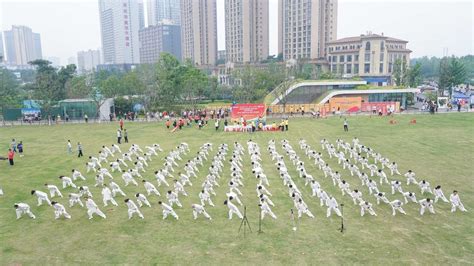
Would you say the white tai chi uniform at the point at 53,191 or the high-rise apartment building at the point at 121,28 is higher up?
the high-rise apartment building at the point at 121,28

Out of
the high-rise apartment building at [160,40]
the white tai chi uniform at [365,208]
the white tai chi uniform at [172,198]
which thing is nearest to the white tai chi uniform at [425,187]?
the white tai chi uniform at [365,208]

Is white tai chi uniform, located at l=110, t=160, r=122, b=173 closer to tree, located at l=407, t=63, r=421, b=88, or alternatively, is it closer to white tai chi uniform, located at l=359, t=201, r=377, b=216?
white tai chi uniform, located at l=359, t=201, r=377, b=216

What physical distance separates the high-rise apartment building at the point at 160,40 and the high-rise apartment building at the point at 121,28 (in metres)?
9.96

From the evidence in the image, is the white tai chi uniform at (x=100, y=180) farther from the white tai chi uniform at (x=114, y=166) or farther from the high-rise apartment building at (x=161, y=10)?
the high-rise apartment building at (x=161, y=10)

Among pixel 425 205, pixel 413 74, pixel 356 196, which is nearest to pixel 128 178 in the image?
pixel 356 196

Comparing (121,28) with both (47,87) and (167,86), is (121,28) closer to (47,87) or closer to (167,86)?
(47,87)

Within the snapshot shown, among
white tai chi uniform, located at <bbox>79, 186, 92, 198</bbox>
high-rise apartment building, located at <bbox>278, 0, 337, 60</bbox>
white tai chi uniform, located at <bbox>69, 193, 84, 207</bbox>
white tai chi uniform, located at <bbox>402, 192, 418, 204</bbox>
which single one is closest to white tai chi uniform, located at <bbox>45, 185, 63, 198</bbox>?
white tai chi uniform, located at <bbox>79, 186, 92, 198</bbox>

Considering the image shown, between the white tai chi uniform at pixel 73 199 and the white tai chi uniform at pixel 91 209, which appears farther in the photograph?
the white tai chi uniform at pixel 73 199

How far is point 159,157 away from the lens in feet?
78.5

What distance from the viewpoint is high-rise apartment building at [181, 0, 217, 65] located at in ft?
396

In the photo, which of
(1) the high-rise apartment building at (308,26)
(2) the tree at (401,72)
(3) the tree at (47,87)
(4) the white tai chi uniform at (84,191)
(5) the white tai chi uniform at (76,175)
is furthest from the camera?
(1) the high-rise apartment building at (308,26)

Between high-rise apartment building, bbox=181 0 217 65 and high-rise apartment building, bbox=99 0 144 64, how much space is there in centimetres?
4990

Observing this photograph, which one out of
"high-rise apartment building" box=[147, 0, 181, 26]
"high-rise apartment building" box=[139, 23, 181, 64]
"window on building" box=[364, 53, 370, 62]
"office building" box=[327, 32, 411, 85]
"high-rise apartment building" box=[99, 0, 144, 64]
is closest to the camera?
"office building" box=[327, 32, 411, 85]

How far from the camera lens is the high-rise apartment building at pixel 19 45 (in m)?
184
